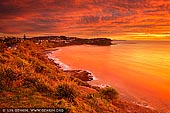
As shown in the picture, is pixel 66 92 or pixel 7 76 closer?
pixel 66 92

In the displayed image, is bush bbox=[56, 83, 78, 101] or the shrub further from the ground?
the shrub

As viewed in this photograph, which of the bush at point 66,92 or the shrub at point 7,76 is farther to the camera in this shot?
the shrub at point 7,76

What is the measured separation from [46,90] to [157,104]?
9.46 metres

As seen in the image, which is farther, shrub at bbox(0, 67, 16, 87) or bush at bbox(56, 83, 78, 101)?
shrub at bbox(0, 67, 16, 87)

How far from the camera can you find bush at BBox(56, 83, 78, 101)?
11.4 meters

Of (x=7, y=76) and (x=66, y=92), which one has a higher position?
(x=7, y=76)

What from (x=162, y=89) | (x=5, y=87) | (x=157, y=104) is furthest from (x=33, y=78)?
(x=162, y=89)

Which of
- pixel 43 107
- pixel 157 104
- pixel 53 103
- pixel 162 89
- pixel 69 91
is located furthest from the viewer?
pixel 162 89

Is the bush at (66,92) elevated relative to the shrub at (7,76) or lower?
lower

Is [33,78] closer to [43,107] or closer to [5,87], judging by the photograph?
[5,87]

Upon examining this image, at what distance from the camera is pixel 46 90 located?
1216 cm

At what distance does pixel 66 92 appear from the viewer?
1152 centimetres

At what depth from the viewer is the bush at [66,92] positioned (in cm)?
1136

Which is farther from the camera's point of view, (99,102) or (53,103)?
(99,102)
